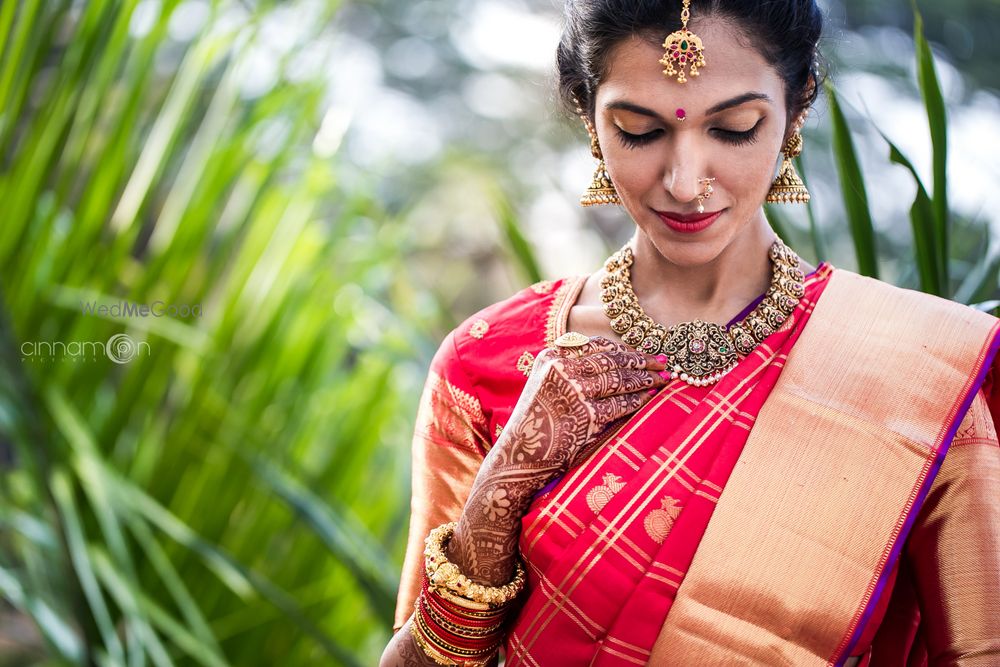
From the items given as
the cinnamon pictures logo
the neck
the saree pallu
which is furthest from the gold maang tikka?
the cinnamon pictures logo

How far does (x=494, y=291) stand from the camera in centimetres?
822

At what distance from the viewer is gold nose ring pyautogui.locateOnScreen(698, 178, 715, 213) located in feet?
3.50

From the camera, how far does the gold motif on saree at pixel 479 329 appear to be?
1281mm

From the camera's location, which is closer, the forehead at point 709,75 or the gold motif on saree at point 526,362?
the forehead at point 709,75

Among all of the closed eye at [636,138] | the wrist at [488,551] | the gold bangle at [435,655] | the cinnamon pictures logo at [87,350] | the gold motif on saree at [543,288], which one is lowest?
the cinnamon pictures logo at [87,350]

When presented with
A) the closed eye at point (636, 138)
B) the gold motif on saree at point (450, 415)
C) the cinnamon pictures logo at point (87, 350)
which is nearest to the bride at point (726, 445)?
the closed eye at point (636, 138)

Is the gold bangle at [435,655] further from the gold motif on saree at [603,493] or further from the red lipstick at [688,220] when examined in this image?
the red lipstick at [688,220]

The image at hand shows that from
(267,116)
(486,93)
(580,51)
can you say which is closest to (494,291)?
(486,93)

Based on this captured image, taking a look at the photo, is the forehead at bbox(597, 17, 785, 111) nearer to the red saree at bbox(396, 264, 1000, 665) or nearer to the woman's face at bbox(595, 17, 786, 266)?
the woman's face at bbox(595, 17, 786, 266)

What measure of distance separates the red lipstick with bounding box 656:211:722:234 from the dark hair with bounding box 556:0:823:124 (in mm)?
170

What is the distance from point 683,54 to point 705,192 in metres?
0.15

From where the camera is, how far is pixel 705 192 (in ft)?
3.50

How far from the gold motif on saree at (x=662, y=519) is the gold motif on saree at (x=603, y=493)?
0.15ft

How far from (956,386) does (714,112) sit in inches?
15.1
